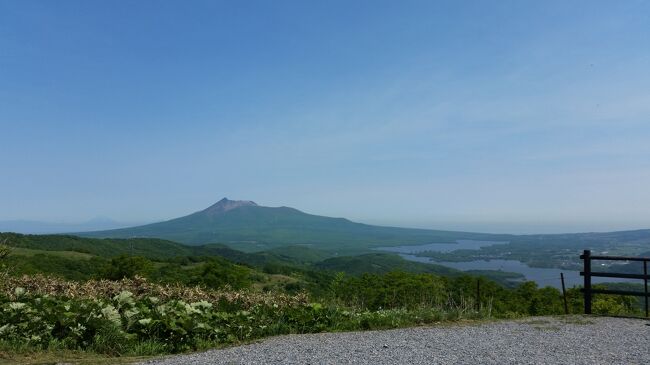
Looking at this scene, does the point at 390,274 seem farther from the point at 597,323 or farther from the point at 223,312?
the point at 223,312

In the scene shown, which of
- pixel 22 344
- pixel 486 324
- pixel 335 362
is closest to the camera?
pixel 335 362

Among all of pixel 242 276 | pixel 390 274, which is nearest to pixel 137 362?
pixel 390 274

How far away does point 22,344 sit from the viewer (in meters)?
7.46

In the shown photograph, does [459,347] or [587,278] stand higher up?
[587,278]

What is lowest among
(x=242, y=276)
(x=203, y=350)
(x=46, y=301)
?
(x=242, y=276)

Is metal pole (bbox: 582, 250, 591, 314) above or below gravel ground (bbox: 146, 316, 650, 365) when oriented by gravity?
above

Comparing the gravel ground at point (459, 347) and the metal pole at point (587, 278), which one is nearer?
the gravel ground at point (459, 347)

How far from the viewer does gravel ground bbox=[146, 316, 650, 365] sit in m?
7.23

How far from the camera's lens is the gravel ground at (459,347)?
723 centimetres

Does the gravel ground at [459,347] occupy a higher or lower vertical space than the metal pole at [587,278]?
lower

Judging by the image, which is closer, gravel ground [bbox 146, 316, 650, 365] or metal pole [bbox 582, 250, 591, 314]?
gravel ground [bbox 146, 316, 650, 365]

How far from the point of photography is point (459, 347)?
8.14 meters

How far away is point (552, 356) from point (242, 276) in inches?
1050

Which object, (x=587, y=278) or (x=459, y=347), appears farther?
(x=587, y=278)
